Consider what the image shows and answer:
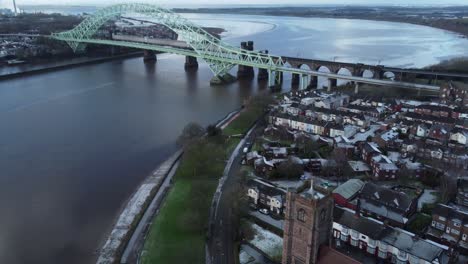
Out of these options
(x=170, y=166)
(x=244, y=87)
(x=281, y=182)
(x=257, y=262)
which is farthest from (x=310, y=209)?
(x=244, y=87)

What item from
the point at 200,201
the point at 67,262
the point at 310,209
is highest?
the point at 310,209

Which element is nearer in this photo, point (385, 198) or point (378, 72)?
point (385, 198)

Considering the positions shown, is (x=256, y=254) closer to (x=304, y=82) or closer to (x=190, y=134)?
(x=190, y=134)

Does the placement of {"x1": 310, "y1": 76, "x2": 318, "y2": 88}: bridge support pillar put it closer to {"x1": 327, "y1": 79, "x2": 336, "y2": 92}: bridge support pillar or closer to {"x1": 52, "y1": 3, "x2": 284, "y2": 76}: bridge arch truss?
{"x1": 327, "y1": 79, "x2": 336, "y2": 92}: bridge support pillar

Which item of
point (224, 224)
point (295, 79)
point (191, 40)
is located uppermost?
point (191, 40)

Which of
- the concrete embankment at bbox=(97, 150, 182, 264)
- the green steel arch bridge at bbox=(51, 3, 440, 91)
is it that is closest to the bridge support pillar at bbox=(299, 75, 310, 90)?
the green steel arch bridge at bbox=(51, 3, 440, 91)

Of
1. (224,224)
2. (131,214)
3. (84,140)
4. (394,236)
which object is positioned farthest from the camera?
(84,140)

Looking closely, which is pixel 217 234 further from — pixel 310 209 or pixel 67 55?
pixel 67 55

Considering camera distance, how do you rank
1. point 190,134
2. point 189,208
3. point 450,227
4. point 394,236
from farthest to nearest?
point 190,134 → point 189,208 → point 450,227 → point 394,236

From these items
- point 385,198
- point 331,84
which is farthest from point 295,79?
point 385,198
